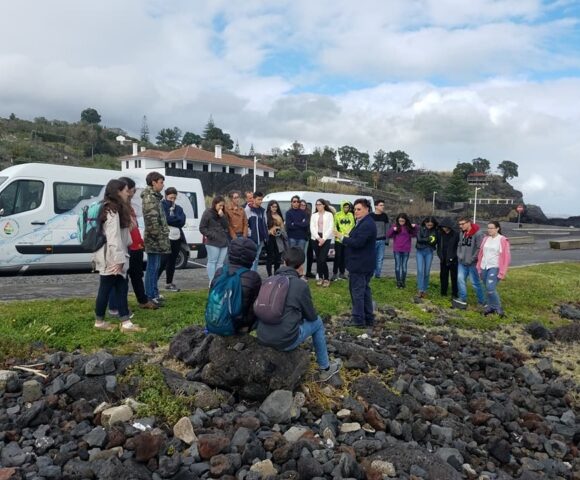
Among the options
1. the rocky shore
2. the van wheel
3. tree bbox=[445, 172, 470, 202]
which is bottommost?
the rocky shore

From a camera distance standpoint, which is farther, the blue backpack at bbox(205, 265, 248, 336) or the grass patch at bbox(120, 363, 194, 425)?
the blue backpack at bbox(205, 265, 248, 336)

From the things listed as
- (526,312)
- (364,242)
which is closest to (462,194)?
(526,312)

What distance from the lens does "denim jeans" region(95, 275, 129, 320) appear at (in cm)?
604

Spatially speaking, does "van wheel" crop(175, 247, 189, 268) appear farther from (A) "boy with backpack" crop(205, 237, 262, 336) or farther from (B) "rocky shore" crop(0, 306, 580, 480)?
(A) "boy with backpack" crop(205, 237, 262, 336)

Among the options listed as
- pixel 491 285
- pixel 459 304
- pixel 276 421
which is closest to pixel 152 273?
pixel 276 421

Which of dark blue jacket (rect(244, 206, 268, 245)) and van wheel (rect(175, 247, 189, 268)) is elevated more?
dark blue jacket (rect(244, 206, 268, 245))

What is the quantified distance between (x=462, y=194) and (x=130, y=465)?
7025 centimetres

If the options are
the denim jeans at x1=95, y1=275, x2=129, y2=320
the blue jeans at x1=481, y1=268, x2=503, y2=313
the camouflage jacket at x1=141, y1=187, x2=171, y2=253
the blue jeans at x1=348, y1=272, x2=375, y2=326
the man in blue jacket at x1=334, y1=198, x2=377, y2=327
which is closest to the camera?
the denim jeans at x1=95, y1=275, x2=129, y2=320

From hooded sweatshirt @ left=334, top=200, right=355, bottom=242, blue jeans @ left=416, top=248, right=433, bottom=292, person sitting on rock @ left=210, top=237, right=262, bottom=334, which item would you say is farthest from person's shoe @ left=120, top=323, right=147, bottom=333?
blue jeans @ left=416, top=248, right=433, bottom=292

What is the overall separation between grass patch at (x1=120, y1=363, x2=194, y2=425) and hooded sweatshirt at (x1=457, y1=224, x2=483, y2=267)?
6800 millimetres

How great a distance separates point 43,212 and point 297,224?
5.83m

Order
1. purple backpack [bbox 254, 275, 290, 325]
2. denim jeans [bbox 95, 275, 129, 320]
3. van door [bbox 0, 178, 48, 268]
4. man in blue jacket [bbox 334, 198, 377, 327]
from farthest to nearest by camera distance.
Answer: van door [bbox 0, 178, 48, 268], man in blue jacket [bbox 334, 198, 377, 327], denim jeans [bbox 95, 275, 129, 320], purple backpack [bbox 254, 275, 290, 325]

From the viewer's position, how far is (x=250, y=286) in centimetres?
466

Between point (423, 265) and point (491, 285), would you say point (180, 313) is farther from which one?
point (491, 285)
